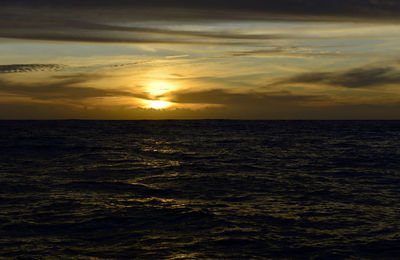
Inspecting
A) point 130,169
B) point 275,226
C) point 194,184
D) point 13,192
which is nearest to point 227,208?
point 275,226

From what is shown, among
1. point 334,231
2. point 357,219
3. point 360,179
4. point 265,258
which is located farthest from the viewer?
point 360,179

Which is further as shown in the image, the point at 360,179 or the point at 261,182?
the point at 360,179

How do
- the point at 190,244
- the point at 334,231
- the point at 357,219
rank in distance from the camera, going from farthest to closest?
the point at 357,219 → the point at 334,231 → the point at 190,244

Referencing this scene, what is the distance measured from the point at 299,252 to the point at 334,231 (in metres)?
2.60

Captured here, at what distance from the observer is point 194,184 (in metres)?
23.6

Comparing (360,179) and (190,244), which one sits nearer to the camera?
(190,244)

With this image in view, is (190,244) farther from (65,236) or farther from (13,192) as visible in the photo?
(13,192)

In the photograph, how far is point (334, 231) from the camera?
13914mm

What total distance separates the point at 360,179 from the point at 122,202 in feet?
52.2

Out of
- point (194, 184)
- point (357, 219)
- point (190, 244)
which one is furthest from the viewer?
point (194, 184)

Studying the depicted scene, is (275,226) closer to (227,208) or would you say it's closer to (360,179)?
(227,208)

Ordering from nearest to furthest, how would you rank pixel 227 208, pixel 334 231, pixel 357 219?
1. pixel 334 231
2. pixel 357 219
3. pixel 227 208

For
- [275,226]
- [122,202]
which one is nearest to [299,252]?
[275,226]

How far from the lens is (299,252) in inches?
471
